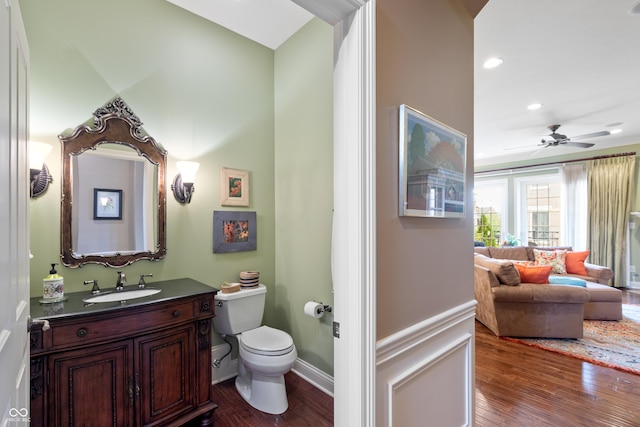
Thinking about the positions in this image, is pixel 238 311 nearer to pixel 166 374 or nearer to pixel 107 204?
pixel 166 374

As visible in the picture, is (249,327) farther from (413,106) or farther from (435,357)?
(413,106)

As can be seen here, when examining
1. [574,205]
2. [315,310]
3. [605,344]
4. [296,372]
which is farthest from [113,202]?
[574,205]

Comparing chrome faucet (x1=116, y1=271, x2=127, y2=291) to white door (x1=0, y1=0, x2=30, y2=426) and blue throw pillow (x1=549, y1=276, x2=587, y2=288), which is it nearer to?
white door (x1=0, y1=0, x2=30, y2=426)

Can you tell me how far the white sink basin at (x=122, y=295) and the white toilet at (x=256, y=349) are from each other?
47 centimetres

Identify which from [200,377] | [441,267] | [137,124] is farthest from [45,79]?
[441,267]

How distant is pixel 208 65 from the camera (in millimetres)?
2449

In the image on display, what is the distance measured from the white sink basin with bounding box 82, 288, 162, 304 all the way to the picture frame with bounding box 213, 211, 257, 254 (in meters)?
0.62

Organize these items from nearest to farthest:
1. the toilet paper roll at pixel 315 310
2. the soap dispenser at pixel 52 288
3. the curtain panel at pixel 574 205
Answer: the soap dispenser at pixel 52 288, the toilet paper roll at pixel 315 310, the curtain panel at pixel 574 205

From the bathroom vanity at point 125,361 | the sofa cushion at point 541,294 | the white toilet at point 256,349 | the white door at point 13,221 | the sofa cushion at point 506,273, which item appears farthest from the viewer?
the sofa cushion at point 506,273

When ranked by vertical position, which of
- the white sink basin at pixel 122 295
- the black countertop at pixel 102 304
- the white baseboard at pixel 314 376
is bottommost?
the white baseboard at pixel 314 376

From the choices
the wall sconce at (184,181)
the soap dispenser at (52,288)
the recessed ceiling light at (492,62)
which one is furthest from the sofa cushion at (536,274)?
the soap dispenser at (52,288)

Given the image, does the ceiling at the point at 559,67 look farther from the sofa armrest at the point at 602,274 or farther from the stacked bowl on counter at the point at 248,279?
the stacked bowl on counter at the point at 248,279

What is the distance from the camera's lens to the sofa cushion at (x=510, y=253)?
5.29 m

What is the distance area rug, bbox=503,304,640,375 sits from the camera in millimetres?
2727
